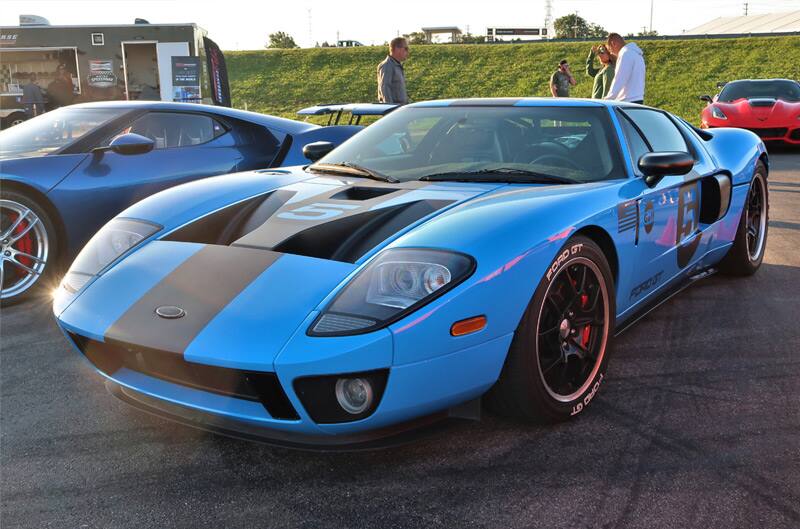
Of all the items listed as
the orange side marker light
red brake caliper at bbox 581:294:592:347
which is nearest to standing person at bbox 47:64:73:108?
red brake caliper at bbox 581:294:592:347

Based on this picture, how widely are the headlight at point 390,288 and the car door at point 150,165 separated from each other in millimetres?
2630

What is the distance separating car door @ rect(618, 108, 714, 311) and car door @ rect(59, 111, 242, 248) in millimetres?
2657

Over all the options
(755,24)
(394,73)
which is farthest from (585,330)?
(755,24)

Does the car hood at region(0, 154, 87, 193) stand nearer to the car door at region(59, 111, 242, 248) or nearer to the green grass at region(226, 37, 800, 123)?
the car door at region(59, 111, 242, 248)

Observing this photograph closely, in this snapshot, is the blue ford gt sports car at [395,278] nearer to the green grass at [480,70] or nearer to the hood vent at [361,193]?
the hood vent at [361,193]

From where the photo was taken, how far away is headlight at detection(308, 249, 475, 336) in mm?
1896

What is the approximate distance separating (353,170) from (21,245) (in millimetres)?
2109

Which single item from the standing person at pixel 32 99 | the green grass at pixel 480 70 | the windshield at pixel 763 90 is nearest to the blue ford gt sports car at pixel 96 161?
the windshield at pixel 763 90

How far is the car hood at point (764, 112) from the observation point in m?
11.1

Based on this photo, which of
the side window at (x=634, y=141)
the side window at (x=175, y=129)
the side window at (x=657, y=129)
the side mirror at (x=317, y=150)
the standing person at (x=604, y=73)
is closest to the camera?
the side window at (x=634, y=141)

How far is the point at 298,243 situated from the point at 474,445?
0.85 meters

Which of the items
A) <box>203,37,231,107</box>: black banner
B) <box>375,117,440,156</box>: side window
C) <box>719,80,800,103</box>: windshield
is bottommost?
<box>375,117,440,156</box>: side window

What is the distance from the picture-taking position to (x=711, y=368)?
2879 mm

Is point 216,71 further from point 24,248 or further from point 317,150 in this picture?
point 317,150
